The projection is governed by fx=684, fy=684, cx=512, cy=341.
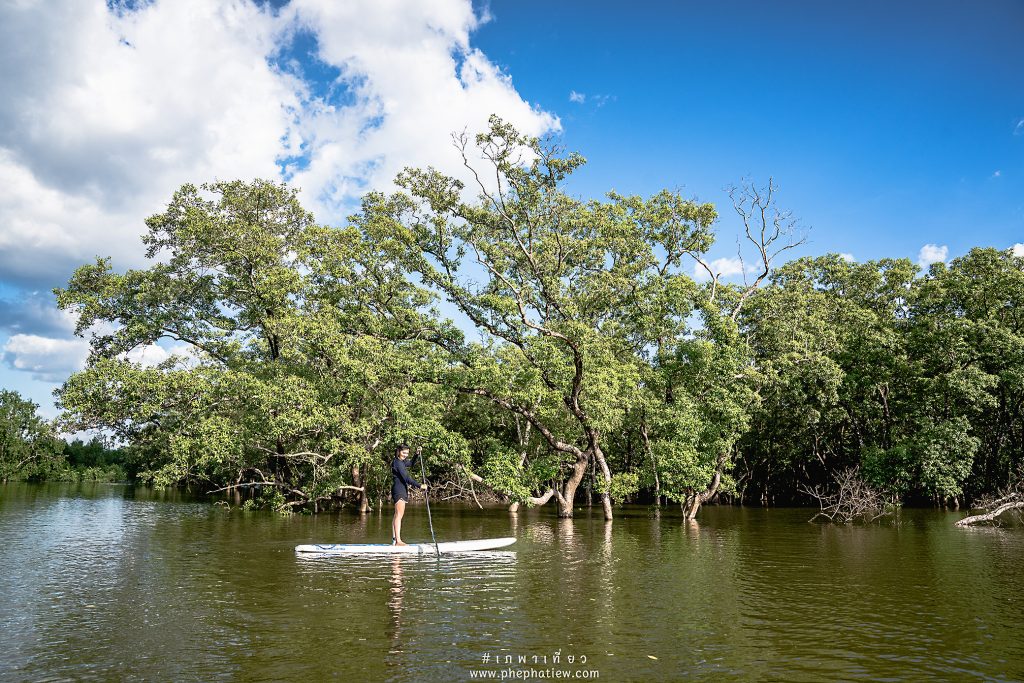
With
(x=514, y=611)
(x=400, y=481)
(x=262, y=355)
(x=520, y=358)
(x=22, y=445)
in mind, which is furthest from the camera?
(x=22, y=445)

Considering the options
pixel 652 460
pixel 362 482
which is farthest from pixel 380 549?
pixel 652 460

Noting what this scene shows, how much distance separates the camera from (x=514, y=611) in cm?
1157

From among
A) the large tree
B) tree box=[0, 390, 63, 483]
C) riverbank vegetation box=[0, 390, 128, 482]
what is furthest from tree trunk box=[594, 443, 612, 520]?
tree box=[0, 390, 63, 483]

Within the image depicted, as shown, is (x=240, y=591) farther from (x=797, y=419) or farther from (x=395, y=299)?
(x=797, y=419)

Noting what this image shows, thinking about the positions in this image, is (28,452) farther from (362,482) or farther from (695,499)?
(695,499)

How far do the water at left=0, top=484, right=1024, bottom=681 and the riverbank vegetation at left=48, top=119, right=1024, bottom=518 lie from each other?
993 cm

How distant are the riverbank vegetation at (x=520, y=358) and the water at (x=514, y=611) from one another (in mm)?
9928

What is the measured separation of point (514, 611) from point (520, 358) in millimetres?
19724

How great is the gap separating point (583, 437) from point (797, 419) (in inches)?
630

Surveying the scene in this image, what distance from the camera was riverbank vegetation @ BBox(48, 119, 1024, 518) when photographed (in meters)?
31.8

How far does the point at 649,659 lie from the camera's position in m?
8.82

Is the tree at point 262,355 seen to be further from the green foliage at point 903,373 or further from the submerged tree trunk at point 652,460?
the green foliage at point 903,373

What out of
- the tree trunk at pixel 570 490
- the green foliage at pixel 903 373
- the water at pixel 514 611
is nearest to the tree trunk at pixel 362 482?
the tree trunk at pixel 570 490

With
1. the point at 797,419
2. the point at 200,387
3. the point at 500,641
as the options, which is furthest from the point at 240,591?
the point at 797,419
